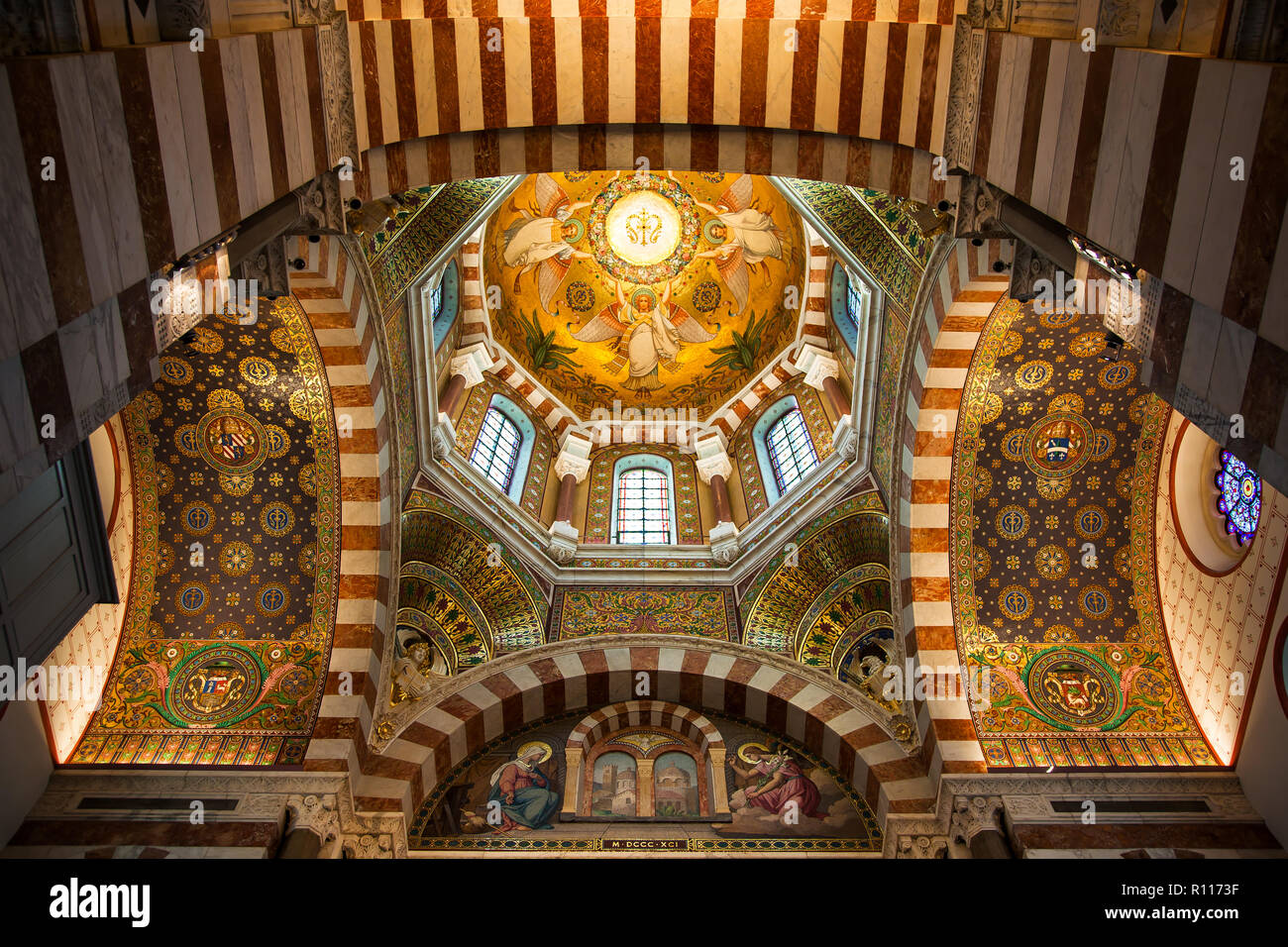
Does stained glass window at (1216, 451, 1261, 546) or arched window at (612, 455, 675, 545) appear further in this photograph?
arched window at (612, 455, 675, 545)

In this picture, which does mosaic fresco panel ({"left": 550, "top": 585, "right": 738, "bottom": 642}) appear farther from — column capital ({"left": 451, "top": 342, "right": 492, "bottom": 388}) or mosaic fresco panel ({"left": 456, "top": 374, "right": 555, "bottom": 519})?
column capital ({"left": 451, "top": 342, "right": 492, "bottom": 388})

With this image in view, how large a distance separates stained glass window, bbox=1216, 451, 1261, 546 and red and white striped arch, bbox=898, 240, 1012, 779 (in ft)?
8.64

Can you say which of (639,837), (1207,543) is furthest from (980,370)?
(639,837)

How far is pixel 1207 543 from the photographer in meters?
9.38

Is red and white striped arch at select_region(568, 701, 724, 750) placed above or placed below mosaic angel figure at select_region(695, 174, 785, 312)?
below

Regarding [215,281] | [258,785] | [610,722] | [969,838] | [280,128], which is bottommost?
[969,838]

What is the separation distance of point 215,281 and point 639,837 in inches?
267

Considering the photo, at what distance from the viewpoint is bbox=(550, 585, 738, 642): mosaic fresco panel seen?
11.4 m

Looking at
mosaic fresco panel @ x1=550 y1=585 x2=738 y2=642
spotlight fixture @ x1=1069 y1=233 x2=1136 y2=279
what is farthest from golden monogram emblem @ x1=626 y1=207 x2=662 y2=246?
spotlight fixture @ x1=1069 y1=233 x2=1136 y2=279

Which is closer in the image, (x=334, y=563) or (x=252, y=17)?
(x=252, y=17)

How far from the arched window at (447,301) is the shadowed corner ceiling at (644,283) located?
122 cm

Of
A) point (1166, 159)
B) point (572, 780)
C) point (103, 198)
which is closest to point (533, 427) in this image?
point (572, 780)
